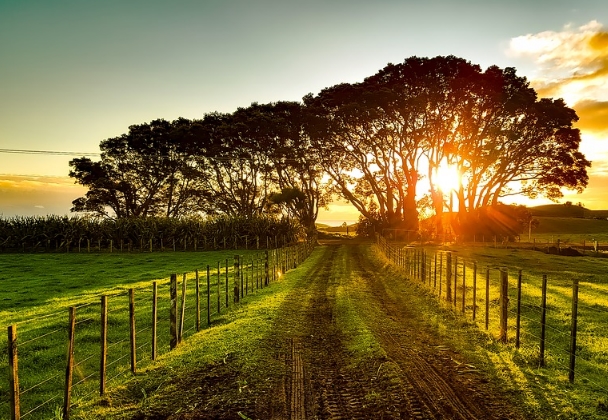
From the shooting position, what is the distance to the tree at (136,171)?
215ft

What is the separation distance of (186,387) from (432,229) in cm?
6206

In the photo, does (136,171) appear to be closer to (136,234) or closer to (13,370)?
(136,234)

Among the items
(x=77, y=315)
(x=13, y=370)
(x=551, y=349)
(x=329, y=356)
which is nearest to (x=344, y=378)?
Result: (x=329, y=356)

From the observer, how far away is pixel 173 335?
1208 cm

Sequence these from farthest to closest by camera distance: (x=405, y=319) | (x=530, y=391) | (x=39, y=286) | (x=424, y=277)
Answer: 1. (x=39, y=286)
2. (x=424, y=277)
3. (x=405, y=319)
4. (x=530, y=391)

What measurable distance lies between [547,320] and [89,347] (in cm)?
1377

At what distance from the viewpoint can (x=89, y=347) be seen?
13.1 metres

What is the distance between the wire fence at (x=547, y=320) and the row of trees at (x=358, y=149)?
112ft

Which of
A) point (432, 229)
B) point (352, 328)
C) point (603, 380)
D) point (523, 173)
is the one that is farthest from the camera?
point (432, 229)

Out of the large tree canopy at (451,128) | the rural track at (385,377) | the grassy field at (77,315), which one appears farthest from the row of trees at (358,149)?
the rural track at (385,377)

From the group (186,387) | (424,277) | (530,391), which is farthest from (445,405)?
(424,277)

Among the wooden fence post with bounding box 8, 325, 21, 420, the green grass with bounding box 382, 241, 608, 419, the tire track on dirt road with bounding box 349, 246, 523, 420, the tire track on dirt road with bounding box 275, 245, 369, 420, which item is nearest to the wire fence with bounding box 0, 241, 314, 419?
the wooden fence post with bounding box 8, 325, 21, 420

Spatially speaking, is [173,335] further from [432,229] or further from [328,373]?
[432,229]

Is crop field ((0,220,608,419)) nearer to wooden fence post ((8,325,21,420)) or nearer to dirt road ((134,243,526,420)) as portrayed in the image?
dirt road ((134,243,526,420))
